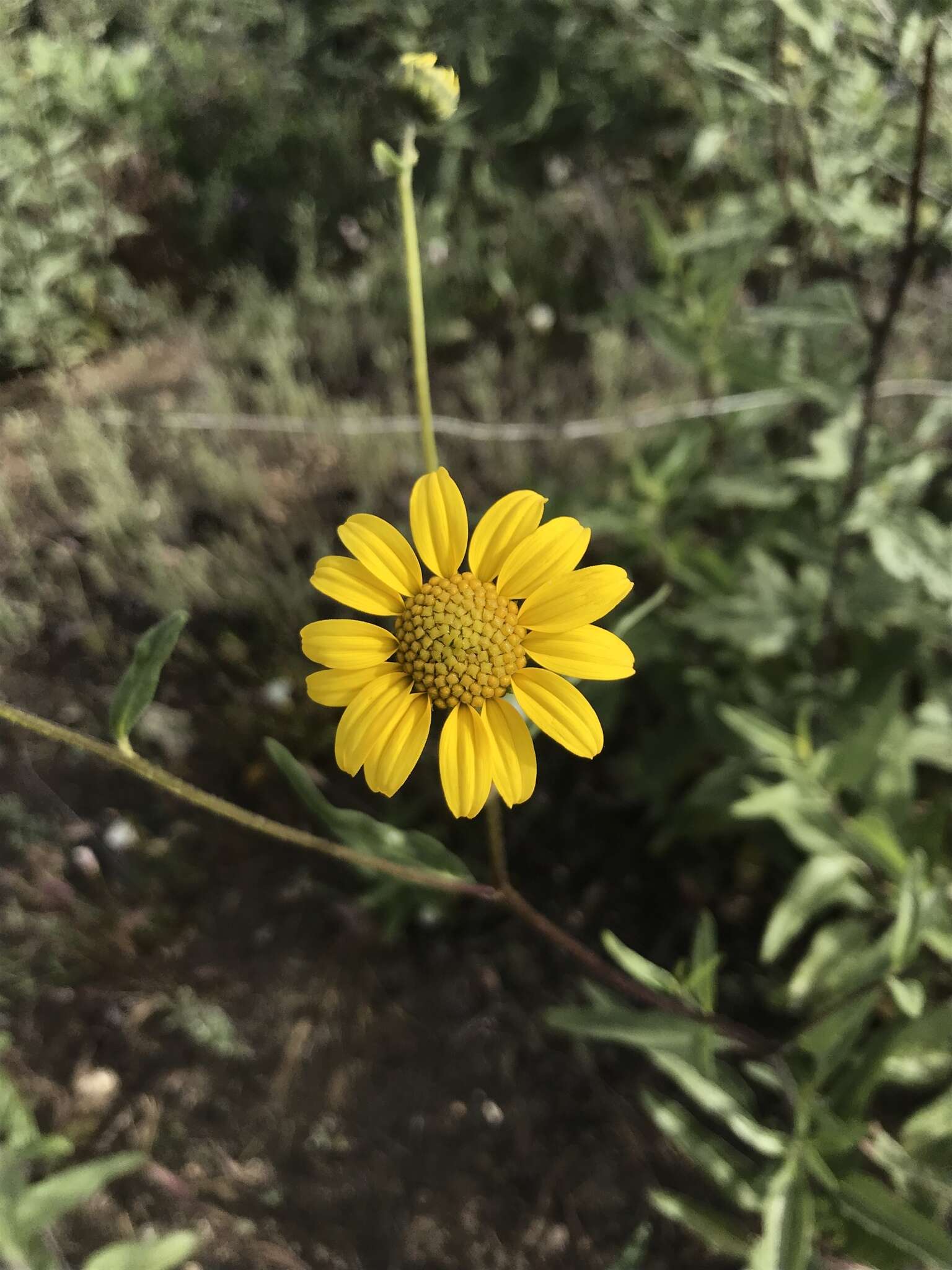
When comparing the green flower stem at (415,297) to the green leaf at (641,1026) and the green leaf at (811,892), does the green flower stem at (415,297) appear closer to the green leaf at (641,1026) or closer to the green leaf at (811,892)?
the green leaf at (641,1026)

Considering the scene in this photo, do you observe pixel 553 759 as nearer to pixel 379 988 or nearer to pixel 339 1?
pixel 379 988

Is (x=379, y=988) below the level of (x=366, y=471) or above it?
below

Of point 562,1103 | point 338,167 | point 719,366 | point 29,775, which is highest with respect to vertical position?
point 338,167

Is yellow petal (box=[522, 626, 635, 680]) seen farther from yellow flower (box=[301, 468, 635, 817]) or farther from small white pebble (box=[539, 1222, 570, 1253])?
small white pebble (box=[539, 1222, 570, 1253])

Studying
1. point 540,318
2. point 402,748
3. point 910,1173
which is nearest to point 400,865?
point 402,748

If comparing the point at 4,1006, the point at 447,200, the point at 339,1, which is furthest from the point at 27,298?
the point at 4,1006

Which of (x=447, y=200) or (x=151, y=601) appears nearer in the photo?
(x=151, y=601)

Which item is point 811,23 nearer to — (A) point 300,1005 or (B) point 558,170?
(A) point 300,1005
